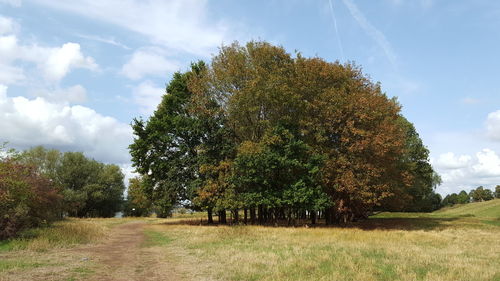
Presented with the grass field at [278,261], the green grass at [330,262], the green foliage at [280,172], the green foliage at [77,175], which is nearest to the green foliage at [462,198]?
the green foliage at [77,175]

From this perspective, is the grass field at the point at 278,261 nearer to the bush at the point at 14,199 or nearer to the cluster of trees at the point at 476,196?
the bush at the point at 14,199

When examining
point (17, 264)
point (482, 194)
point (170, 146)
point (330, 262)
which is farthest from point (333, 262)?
point (482, 194)

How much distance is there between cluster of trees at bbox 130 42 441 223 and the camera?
33.2 metres

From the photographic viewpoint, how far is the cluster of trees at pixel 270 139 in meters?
33.2

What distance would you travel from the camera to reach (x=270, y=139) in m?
33.8

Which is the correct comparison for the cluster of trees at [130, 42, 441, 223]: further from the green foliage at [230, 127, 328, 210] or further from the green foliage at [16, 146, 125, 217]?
the green foliage at [16, 146, 125, 217]

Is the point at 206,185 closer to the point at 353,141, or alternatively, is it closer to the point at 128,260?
the point at 353,141

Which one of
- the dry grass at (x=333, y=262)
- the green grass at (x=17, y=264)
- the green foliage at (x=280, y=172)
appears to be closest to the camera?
the dry grass at (x=333, y=262)

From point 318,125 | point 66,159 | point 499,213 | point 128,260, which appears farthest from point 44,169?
point 499,213

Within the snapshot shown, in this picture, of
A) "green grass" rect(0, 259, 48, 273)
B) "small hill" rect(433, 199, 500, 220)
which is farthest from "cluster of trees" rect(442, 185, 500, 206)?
"green grass" rect(0, 259, 48, 273)

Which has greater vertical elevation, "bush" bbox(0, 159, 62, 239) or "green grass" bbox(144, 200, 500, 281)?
"bush" bbox(0, 159, 62, 239)

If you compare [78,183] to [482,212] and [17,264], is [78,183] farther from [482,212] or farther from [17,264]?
[482,212]

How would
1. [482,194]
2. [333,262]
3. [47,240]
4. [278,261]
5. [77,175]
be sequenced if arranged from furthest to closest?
[482,194] < [77,175] < [47,240] < [278,261] < [333,262]

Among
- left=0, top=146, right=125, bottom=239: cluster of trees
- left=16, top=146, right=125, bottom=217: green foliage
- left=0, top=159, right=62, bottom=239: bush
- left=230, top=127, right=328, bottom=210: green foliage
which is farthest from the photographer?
left=16, top=146, right=125, bottom=217: green foliage
